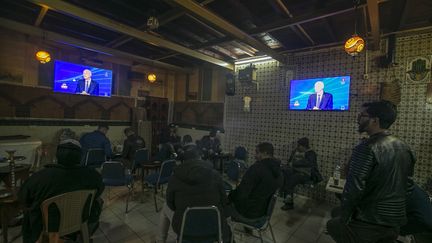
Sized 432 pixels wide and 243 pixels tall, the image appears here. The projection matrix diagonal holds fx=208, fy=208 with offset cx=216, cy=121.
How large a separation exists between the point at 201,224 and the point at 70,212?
3.72ft

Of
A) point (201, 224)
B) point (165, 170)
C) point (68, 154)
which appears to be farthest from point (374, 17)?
point (68, 154)

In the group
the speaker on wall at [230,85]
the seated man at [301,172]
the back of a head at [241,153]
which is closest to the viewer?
the seated man at [301,172]

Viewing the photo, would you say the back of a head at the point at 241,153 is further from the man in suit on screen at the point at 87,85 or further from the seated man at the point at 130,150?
the man in suit on screen at the point at 87,85

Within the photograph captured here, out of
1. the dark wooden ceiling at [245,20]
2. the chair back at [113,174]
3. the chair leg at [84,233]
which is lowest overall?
the chair leg at [84,233]

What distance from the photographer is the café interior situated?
2.88 meters

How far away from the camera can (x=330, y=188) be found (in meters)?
2.73

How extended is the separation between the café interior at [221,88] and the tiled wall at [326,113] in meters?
0.02

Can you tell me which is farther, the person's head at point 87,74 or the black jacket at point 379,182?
the person's head at point 87,74

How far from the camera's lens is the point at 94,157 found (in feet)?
14.3

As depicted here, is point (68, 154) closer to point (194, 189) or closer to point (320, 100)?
point (194, 189)

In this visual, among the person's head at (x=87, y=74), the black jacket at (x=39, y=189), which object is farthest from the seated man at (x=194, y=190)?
the person's head at (x=87, y=74)

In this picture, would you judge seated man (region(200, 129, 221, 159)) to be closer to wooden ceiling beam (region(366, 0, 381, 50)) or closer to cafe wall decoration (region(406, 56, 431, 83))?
wooden ceiling beam (region(366, 0, 381, 50))

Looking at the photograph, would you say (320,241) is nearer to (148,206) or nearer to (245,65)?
(148,206)

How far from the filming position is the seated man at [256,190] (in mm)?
2195
